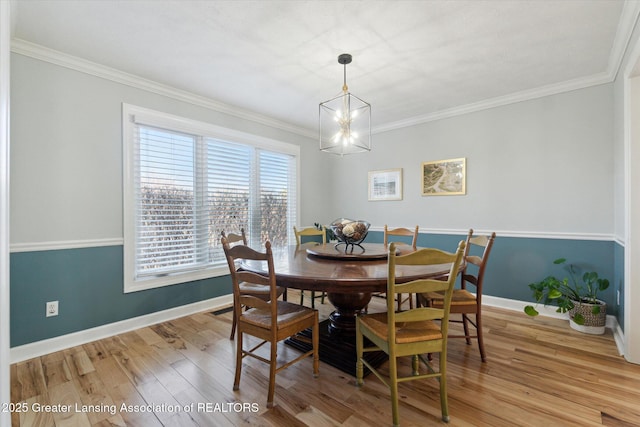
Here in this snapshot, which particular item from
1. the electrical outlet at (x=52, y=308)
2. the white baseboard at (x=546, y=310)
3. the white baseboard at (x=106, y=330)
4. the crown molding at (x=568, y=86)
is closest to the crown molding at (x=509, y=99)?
the crown molding at (x=568, y=86)

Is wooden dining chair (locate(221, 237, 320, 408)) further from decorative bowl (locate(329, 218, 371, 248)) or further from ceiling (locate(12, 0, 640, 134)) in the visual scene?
ceiling (locate(12, 0, 640, 134))

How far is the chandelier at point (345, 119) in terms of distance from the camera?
2.45 m

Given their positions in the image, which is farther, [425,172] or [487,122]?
[425,172]

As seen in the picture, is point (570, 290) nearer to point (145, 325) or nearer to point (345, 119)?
point (345, 119)

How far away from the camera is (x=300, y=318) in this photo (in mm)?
1847

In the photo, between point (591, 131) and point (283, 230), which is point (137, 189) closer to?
point (283, 230)

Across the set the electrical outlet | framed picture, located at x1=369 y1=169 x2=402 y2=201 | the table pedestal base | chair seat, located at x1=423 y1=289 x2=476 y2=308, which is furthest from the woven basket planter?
the electrical outlet

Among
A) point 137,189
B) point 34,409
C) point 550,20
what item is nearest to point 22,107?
point 137,189

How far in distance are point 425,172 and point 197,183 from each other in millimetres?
3033

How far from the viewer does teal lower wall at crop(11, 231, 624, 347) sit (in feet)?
7.33

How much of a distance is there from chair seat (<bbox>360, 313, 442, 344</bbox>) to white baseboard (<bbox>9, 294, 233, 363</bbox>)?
223cm

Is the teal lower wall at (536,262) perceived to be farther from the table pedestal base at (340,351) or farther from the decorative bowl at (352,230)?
the table pedestal base at (340,351)

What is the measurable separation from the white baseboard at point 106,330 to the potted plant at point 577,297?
349cm

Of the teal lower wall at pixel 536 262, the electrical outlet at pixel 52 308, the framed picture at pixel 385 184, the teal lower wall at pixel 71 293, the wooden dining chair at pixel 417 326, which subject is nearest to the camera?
the wooden dining chair at pixel 417 326
